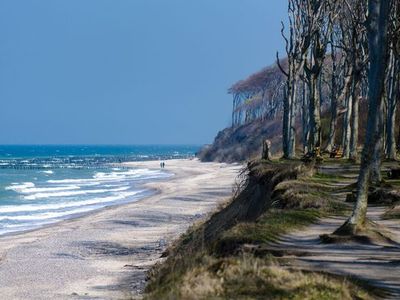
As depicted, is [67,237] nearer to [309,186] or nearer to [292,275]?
[309,186]

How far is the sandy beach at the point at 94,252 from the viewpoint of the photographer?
58.9ft

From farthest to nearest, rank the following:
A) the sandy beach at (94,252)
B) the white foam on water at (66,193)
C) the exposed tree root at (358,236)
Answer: the white foam on water at (66,193)
the sandy beach at (94,252)
the exposed tree root at (358,236)

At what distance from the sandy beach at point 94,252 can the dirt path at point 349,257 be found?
8.68 feet

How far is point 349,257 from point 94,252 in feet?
55.6

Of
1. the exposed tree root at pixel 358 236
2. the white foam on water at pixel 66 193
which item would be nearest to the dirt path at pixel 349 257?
the exposed tree root at pixel 358 236

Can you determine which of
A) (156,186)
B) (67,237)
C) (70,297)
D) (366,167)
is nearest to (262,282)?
(366,167)

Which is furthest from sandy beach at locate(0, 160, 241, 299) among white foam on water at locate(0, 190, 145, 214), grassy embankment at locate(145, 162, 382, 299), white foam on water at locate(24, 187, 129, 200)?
white foam on water at locate(24, 187, 129, 200)

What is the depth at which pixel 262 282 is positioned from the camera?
24.4ft

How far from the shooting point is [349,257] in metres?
9.87

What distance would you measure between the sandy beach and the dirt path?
2644 millimetres

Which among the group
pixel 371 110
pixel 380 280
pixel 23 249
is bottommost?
pixel 23 249

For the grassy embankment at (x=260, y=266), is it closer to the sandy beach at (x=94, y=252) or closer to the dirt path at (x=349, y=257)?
the dirt path at (x=349, y=257)

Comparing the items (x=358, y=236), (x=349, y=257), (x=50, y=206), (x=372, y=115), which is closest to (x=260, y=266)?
(x=349, y=257)

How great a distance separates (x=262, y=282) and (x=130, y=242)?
68.0 feet
